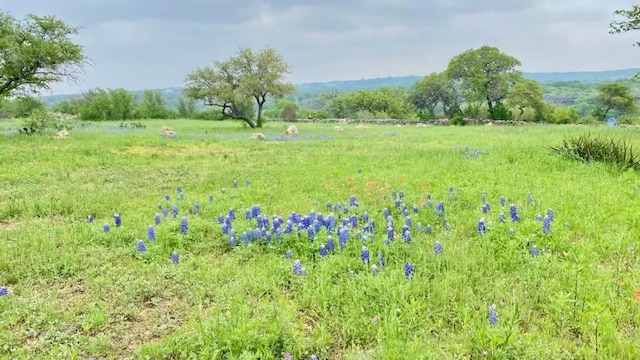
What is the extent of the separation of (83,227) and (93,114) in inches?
2032

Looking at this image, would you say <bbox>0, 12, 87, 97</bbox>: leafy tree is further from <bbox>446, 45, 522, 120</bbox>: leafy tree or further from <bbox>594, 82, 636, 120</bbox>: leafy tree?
<bbox>594, 82, 636, 120</bbox>: leafy tree

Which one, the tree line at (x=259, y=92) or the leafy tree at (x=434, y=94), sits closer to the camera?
the tree line at (x=259, y=92)

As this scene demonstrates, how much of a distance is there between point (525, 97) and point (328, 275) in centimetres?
4958

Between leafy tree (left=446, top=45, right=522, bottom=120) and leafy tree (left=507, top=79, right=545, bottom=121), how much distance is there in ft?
5.34

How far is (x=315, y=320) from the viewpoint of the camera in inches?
143

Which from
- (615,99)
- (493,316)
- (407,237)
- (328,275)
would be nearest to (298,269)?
(328,275)

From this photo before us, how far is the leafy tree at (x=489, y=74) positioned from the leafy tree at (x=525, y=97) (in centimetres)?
163

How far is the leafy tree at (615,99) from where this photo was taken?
62.1 metres

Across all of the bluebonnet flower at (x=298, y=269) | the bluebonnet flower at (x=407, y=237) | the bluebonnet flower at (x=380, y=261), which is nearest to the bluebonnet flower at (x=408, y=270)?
the bluebonnet flower at (x=380, y=261)

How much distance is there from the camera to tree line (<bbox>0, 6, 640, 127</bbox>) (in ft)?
70.5

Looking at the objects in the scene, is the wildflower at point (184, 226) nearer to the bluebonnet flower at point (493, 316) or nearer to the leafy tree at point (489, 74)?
the bluebonnet flower at point (493, 316)

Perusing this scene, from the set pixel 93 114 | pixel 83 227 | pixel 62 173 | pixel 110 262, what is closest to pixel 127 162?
pixel 62 173

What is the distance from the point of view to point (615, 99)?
6206 cm

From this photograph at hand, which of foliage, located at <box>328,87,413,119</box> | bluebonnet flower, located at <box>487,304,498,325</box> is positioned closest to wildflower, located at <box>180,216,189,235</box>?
bluebonnet flower, located at <box>487,304,498,325</box>
